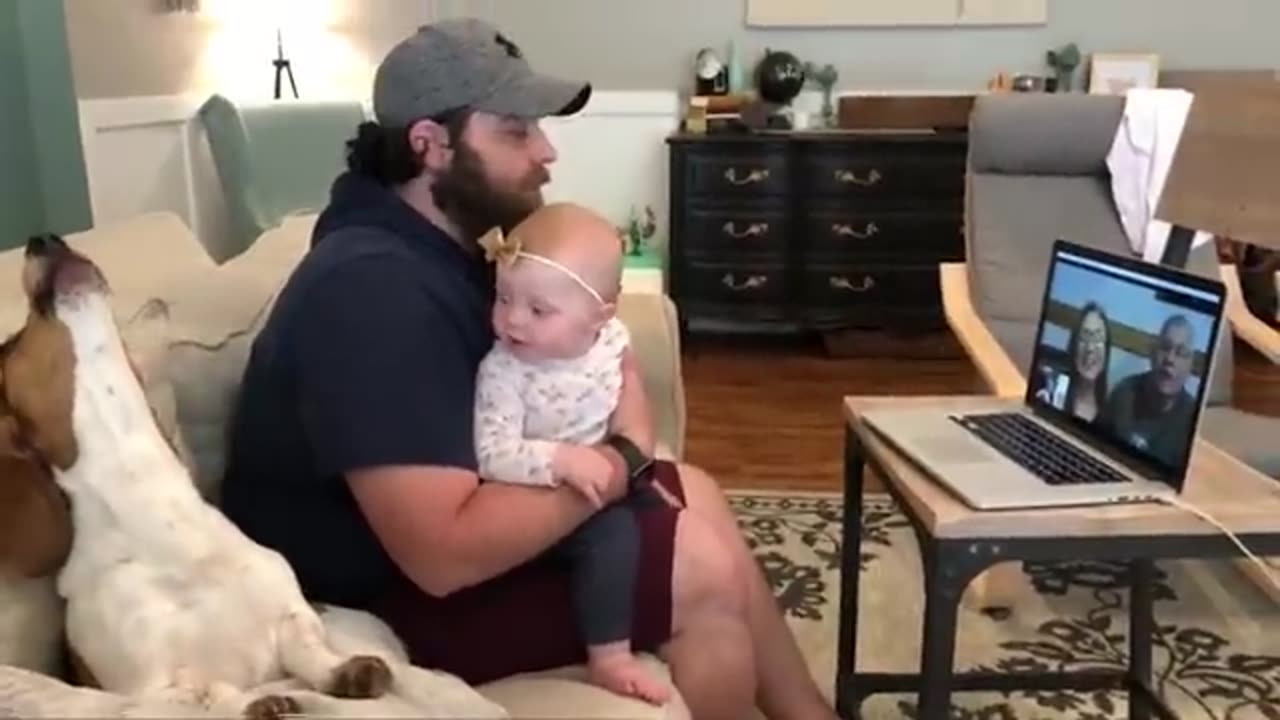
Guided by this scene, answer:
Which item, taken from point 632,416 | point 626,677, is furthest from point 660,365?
point 626,677

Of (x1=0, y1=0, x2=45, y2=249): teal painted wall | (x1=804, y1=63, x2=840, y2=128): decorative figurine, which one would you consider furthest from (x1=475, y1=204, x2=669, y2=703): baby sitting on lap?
(x1=804, y1=63, x2=840, y2=128): decorative figurine

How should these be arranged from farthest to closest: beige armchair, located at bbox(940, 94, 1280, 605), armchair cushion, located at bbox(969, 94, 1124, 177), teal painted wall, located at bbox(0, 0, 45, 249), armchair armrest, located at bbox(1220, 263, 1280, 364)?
armchair cushion, located at bbox(969, 94, 1124, 177) → beige armchair, located at bbox(940, 94, 1280, 605) → armchair armrest, located at bbox(1220, 263, 1280, 364) → teal painted wall, located at bbox(0, 0, 45, 249)

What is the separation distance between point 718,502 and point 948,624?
453mm

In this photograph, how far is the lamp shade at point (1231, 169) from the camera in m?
2.33

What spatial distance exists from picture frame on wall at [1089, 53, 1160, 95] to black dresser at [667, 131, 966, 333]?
70 centimetres

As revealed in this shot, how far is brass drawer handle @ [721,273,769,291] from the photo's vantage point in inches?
197

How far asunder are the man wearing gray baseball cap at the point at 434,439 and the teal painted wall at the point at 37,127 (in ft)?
3.41

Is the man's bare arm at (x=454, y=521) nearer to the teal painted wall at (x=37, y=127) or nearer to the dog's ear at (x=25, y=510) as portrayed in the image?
the dog's ear at (x=25, y=510)

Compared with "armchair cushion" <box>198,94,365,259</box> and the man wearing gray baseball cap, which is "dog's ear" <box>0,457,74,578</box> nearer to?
the man wearing gray baseball cap

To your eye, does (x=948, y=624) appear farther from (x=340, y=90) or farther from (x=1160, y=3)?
(x=1160, y=3)

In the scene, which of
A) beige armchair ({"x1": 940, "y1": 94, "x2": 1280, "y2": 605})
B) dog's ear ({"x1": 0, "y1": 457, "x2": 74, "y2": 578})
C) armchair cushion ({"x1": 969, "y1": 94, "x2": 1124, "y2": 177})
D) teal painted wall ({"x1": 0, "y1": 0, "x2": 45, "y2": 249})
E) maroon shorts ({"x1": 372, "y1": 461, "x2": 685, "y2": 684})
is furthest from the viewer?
armchair cushion ({"x1": 969, "y1": 94, "x2": 1124, "y2": 177})

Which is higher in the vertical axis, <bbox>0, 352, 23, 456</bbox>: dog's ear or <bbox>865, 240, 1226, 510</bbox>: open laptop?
<bbox>0, 352, 23, 456</bbox>: dog's ear

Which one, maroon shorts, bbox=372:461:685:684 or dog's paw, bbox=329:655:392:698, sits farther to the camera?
maroon shorts, bbox=372:461:685:684

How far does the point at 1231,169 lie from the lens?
241cm
